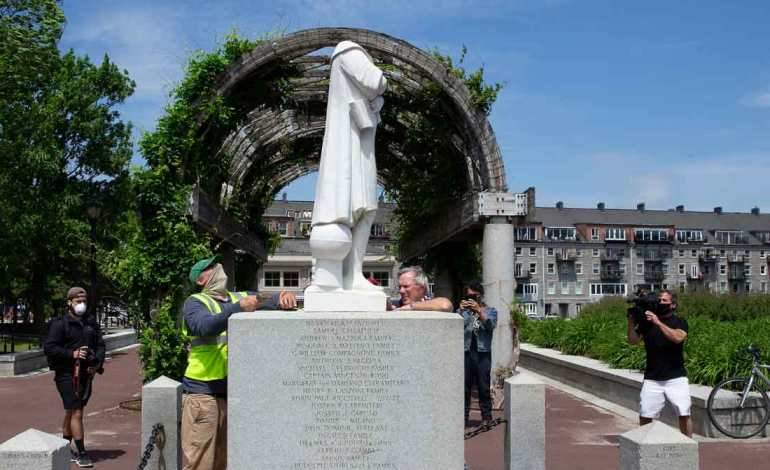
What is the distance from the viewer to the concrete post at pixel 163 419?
6.80 m

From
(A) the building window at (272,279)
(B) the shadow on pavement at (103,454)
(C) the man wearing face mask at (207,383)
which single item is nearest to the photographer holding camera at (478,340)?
(B) the shadow on pavement at (103,454)

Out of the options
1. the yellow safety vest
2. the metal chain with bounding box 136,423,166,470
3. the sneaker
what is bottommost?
the sneaker

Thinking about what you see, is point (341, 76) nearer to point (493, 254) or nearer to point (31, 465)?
point (31, 465)

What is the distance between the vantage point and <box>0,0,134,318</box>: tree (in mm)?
25734

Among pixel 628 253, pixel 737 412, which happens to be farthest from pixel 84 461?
pixel 628 253

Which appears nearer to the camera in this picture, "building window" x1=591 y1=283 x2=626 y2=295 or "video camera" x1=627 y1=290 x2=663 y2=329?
"video camera" x1=627 y1=290 x2=663 y2=329

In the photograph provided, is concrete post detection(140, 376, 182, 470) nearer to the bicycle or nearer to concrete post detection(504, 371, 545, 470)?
concrete post detection(504, 371, 545, 470)

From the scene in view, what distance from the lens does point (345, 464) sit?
18.2 feet

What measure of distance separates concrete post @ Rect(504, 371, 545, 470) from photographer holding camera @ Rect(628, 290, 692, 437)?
1.85m

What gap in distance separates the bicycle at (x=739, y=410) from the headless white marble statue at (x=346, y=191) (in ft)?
20.3

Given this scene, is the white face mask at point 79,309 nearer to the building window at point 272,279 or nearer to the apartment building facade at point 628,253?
the building window at point 272,279

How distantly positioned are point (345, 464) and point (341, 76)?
9.75ft

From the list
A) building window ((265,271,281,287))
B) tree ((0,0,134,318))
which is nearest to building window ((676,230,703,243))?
building window ((265,271,281,287))

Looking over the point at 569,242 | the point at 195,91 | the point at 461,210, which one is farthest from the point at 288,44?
the point at 569,242
